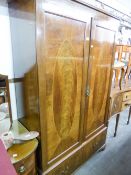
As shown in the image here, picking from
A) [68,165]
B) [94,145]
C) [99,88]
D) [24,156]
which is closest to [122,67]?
[99,88]

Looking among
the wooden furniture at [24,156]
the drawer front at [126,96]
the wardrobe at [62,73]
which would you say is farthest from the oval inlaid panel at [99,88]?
the wooden furniture at [24,156]

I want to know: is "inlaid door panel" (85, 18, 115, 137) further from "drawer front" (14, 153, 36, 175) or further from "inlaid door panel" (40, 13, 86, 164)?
"drawer front" (14, 153, 36, 175)

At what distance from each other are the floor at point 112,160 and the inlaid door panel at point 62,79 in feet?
2.03

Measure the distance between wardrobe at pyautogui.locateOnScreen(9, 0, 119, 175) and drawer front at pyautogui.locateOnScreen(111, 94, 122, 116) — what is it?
0.44 m

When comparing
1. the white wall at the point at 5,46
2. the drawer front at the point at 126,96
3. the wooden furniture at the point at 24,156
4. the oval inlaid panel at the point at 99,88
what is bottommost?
the wooden furniture at the point at 24,156

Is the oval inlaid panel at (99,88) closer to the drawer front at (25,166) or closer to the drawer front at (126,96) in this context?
the drawer front at (126,96)

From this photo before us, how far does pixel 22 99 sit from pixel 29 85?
0.85ft

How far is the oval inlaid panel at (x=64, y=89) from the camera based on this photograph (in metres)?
1.08

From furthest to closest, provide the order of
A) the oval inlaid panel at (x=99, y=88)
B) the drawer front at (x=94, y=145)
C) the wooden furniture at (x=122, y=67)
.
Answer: the wooden furniture at (x=122, y=67) → the drawer front at (x=94, y=145) → the oval inlaid panel at (x=99, y=88)

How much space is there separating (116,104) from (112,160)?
2.57 feet

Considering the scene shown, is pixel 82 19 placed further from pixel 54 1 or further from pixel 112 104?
pixel 112 104

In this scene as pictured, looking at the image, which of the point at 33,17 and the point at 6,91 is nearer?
the point at 33,17

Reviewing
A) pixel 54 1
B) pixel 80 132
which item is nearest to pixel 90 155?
pixel 80 132

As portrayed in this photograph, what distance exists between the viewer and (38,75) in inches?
37.6
